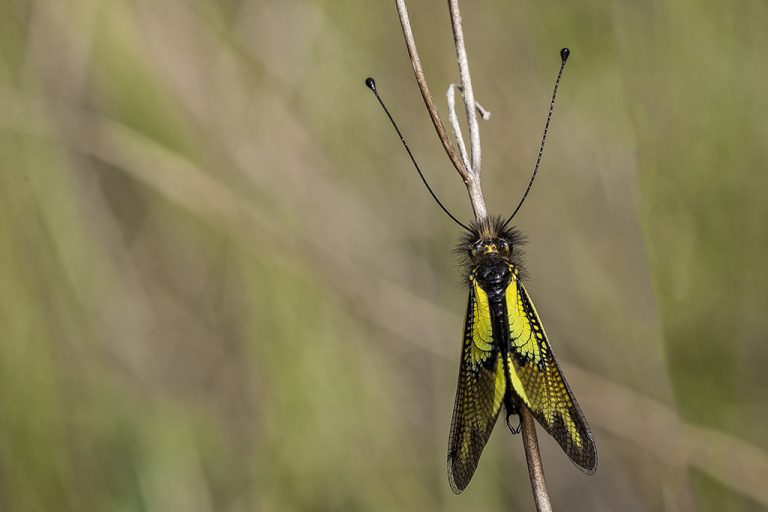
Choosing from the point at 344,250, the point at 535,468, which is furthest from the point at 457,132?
the point at 344,250

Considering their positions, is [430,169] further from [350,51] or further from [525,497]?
[525,497]

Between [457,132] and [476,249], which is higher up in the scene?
[457,132]

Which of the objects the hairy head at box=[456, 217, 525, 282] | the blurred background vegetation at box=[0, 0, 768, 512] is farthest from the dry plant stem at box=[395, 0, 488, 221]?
the blurred background vegetation at box=[0, 0, 768, 512]

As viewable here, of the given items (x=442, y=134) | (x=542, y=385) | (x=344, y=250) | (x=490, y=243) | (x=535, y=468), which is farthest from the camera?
(x=344, y=250)

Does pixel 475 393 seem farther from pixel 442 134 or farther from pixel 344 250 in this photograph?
pixel 344 250

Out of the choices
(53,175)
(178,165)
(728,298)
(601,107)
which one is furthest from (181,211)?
(728,298)

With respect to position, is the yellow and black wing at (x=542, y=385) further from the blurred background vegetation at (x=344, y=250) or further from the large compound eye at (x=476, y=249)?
the blurred background vegetation at (x=344, y=250)
